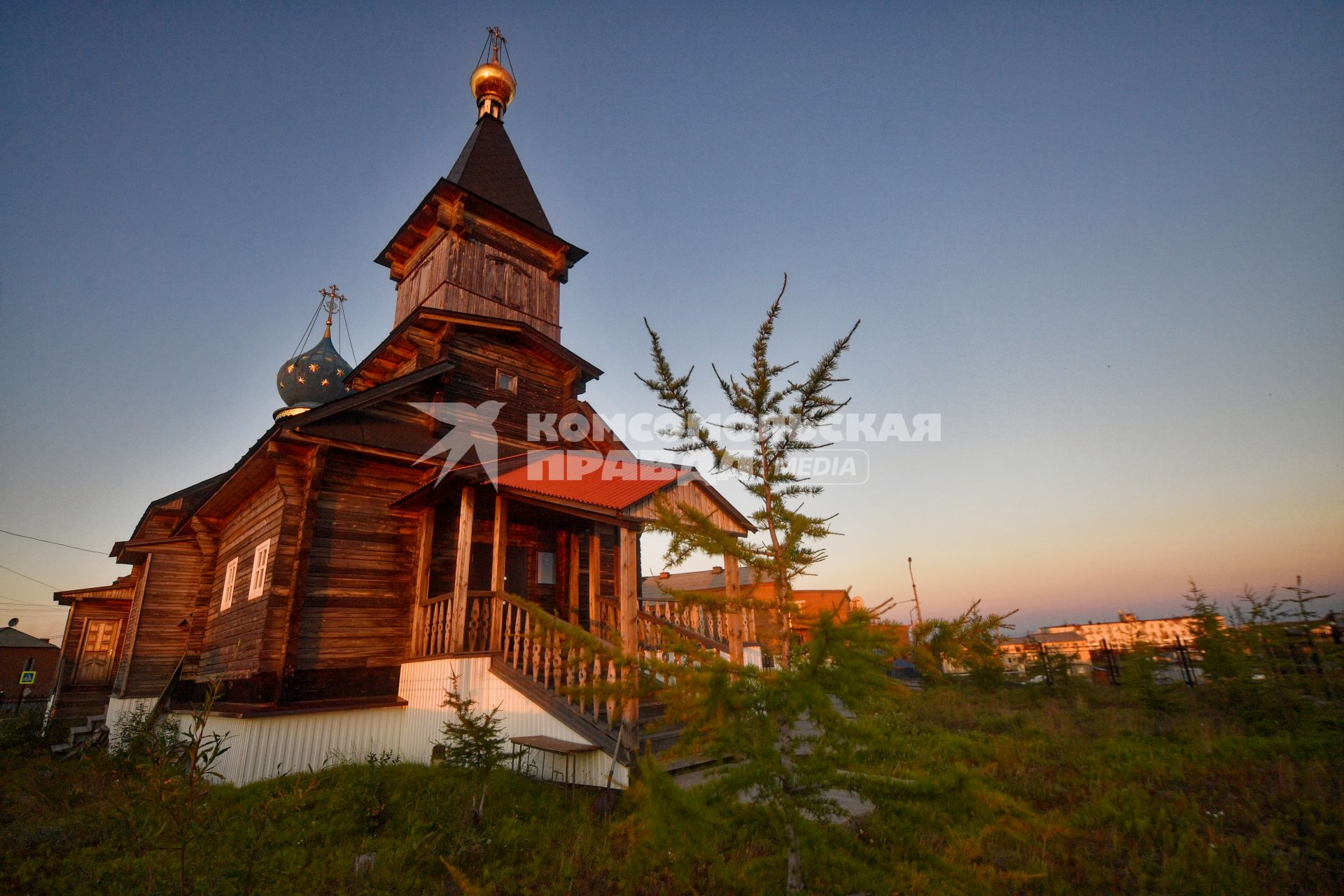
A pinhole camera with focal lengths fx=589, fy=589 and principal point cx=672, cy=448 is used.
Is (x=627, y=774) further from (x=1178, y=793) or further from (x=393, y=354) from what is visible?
(x=393, y=354)

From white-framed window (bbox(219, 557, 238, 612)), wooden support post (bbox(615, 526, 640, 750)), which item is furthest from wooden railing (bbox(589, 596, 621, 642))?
white-framed window (bbox(219, 557, 238, 612))

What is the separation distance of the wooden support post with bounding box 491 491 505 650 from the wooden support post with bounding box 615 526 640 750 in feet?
6.49

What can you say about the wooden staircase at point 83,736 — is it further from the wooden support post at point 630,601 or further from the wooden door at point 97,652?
the wooden support post at point 630,601

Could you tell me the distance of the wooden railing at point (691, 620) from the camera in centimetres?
920

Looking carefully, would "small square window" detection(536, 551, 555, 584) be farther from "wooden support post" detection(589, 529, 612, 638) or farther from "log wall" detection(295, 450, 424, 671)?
"log wall" detection(295, 450, 424, 671)

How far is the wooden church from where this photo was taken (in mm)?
8781

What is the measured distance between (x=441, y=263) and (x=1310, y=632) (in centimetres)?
1853

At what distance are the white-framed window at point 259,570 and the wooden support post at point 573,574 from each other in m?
5.42

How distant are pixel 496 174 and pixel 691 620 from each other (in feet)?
47.4

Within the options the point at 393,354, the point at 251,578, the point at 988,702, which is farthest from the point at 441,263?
the point at 988,702

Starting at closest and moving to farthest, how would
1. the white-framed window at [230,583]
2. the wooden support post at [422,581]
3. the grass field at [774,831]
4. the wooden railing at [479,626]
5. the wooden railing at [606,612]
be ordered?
the grass field at [774,831]
the wooden railing at [479,626]
the wooden support post at [422,581]
the wooden railing at [606,612]
the white-framed window at [230,583]

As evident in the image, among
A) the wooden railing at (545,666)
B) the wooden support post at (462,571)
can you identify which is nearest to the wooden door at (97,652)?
the wooden support post at (462,571)

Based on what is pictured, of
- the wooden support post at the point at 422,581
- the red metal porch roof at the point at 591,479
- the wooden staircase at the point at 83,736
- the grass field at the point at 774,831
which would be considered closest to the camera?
the grass field at the point at 774,831

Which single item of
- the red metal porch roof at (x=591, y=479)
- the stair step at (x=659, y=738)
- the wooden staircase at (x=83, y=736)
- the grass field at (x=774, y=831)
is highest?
the red metal porch roof at (x=591, y=479)
